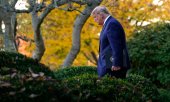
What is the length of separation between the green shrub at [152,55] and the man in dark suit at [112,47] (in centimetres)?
547

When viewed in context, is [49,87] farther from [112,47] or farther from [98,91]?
[112,47]

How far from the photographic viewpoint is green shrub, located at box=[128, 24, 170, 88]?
12395 millimetres

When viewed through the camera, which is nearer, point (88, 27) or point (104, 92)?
point (104, 92)

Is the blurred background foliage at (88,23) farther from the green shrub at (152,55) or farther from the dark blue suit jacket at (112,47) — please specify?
the dark blue suit jacket at (112,47)

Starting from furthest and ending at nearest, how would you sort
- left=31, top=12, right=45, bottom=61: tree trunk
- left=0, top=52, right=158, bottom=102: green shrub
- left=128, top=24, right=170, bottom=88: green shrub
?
1. left=31, top=12, right=45, bottom=61: tree trunk
2. left=128, top=24, right=170, bottom=88: green shrub
3. left=0, top=52, right=158, bottom=102: green shrub

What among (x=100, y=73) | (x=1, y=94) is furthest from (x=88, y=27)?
(x=1, y=94)

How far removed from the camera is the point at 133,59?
43.4 ft

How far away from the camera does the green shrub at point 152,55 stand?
1240 cm

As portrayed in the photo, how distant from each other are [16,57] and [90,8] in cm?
704

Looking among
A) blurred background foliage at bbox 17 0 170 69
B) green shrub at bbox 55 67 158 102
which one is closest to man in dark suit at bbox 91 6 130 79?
green shrub at bbox 55 67 158 102

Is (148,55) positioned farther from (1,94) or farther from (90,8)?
(1,94)

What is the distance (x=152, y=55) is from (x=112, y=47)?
6.35m

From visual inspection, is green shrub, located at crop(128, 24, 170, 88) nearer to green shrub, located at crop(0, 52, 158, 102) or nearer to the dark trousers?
the dark trousers

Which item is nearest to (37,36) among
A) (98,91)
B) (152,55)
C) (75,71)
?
(152,55)
